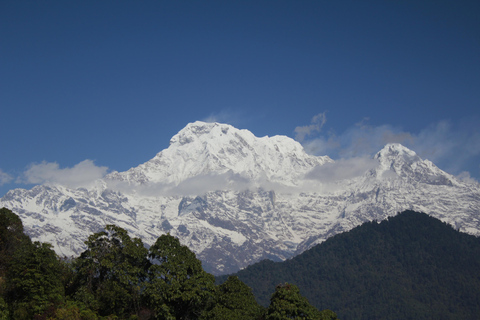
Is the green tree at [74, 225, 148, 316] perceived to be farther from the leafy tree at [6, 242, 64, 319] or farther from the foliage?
the foliage

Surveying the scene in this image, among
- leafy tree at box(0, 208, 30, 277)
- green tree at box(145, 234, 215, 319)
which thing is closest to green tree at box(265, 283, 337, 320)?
green tree at box(145, 234, 215, 319)

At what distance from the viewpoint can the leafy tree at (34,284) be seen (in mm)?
60781

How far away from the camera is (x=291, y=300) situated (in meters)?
65.1

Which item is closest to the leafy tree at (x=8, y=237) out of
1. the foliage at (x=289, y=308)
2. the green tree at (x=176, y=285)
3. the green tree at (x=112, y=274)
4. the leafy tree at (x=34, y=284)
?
the leafy tree at (x=34, y=284)

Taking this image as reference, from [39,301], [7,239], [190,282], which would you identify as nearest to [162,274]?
[190,282]

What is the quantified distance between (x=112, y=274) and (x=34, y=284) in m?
9.37

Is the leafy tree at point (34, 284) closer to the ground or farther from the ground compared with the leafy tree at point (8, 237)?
closer to the ground

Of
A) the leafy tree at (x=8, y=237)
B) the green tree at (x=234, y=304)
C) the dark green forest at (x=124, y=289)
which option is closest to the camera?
the dark green forest at (x=124, y=289)

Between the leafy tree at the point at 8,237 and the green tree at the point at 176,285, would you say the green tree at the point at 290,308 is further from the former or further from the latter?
the leafy tree at the point at 8,237

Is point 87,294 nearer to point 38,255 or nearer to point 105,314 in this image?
point 105,314

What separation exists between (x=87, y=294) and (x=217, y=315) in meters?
16.1

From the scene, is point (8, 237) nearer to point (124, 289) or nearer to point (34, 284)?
point (34, 284)

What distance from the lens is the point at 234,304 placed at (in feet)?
227

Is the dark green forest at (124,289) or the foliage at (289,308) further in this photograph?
the foliage at (289,308)
